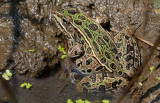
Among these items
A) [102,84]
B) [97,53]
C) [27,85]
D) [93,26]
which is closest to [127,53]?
[97,53]

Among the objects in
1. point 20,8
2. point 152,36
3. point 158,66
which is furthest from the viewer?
point 20,8

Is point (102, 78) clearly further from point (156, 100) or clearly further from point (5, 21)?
point (5, 21)

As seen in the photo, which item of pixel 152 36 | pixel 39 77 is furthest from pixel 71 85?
pixel 152 36

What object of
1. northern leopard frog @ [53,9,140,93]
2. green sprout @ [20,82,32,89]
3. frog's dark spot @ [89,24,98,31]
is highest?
frog's dark spot @ [89,24,98,31]

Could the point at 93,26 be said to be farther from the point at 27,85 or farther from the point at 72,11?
the point at 27,85

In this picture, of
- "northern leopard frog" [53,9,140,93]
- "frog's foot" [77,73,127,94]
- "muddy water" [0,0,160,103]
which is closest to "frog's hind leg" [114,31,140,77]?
"northern leopard frog" [53,9,140,93]

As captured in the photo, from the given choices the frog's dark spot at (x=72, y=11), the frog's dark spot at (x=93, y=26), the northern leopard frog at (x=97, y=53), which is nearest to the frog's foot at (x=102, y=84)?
the northern leopard frog at (x=97, y=53)

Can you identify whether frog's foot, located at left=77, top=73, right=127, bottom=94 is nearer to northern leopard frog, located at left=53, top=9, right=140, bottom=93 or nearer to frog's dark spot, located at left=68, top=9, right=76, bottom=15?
northern leopard frog, located at left=53, top=9, right=140, bottom=93
